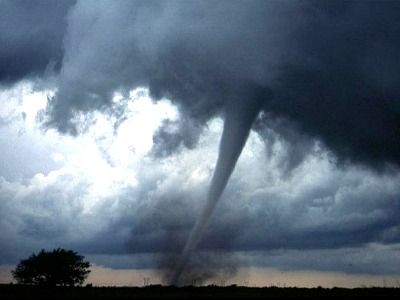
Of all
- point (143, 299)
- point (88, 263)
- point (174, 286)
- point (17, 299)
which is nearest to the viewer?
point (17, 299)

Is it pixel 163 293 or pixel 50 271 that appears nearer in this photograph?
pixel 163 293

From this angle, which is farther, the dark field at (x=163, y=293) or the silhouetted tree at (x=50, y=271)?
the silhouetted tree at (x=50, y=271)

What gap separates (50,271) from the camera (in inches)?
5310

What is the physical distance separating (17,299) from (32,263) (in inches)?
3223

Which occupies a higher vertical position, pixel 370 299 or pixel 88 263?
pixel 88 263

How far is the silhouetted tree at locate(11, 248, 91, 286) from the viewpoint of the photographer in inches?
5271

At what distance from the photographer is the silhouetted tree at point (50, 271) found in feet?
439

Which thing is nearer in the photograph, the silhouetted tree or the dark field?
the dark field

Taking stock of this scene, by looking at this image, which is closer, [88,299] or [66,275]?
[88,299]

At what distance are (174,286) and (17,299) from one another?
62144 millimetres

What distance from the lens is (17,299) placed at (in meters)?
58.7

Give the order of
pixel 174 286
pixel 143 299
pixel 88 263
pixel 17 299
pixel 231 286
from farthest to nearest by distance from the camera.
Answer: pixel 88 263, pixel 231 286, pixel 174 286, pixel 143 299, pixel 17 299

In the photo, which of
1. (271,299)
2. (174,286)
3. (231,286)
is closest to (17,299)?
(271,299)

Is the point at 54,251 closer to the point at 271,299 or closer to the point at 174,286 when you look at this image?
the point at 174,286
